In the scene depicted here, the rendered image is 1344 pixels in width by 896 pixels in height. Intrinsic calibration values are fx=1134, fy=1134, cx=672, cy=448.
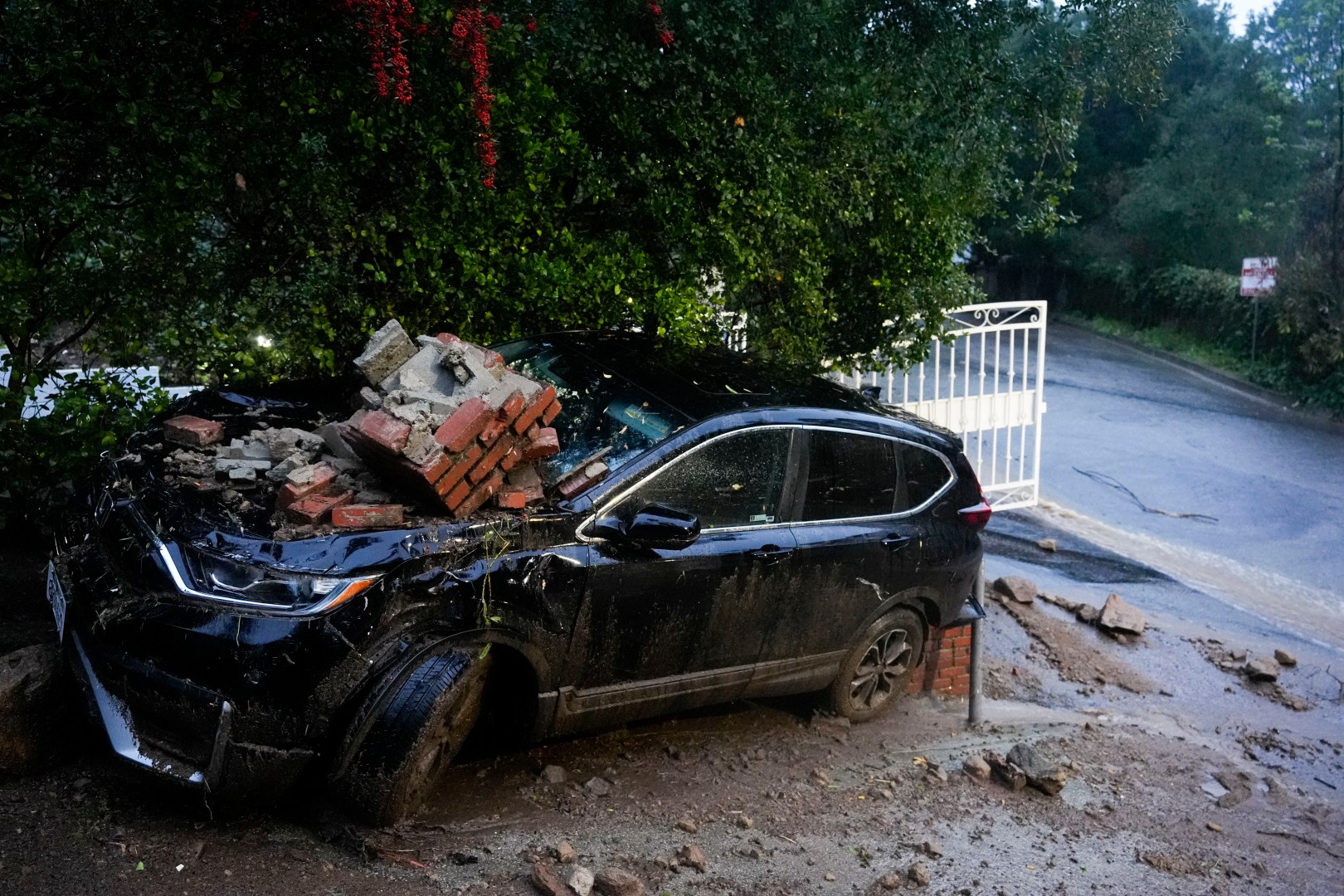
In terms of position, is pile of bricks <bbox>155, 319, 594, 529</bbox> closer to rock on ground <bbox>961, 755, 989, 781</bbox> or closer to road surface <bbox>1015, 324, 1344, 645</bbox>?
rock on ground <bbox>961, 755, 989, 781</bbox>

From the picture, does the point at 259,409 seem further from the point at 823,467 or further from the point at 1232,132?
the point at 1232,132

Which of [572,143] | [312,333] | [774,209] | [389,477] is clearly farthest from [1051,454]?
[389,477]

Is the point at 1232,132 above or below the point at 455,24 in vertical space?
above

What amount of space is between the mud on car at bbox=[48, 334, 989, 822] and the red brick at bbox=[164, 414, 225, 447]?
11 cm

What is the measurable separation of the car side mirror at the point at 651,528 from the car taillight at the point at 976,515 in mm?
2042

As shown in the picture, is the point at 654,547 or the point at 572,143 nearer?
the point at 654,547

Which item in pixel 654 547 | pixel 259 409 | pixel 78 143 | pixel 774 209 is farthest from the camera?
pixel 774 209

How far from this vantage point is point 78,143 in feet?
18.3

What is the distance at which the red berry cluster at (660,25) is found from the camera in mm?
6512

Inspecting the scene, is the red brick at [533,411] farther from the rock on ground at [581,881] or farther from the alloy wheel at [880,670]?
the alloy wheel at [880,670]

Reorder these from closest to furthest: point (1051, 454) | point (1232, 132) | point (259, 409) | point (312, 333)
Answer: point (259, 409) < point (312, 333) < point (1051, 454) < point (1232, 132)

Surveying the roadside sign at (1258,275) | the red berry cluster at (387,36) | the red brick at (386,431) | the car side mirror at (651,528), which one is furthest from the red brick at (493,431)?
the roadside sign at (1258,275)

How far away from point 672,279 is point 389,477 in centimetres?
346

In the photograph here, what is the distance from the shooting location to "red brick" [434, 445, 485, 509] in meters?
4.10
